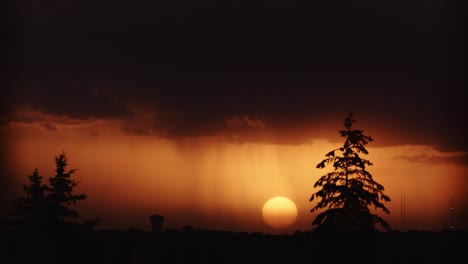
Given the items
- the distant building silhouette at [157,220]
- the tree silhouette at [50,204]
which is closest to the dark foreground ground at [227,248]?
the tree silhouette at [50,204]

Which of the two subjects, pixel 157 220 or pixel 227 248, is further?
pixel 157 220

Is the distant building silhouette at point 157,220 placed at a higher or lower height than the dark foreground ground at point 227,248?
higher

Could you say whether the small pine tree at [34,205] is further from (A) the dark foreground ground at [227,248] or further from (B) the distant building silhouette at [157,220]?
(B) the distant building silhouette at [157,220]

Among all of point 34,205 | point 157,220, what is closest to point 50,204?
point 34,205

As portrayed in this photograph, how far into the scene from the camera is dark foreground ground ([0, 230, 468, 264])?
3259cm

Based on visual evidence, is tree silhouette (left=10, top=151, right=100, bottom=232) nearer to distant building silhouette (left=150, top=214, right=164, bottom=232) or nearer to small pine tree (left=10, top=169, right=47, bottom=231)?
small pine tree (left=10, top=169, right=47, bottom=231)

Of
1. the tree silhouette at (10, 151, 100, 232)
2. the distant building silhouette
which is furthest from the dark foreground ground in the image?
the distant building silhouette

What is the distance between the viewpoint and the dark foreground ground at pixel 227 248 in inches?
1283

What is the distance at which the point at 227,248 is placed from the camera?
33.8m

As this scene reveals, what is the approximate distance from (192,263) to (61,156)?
1450 centimetres

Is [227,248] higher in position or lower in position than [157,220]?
lower

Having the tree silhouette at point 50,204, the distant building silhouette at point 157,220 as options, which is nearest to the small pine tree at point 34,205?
the tree silhouette at point 50,204

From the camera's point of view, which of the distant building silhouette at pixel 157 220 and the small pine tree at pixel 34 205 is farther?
the distant building silhouette at pixel 157 220

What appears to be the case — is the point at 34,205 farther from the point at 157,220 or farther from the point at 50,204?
the point at 157,220
